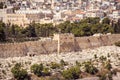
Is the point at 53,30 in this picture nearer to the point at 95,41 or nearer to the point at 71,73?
the point at 95,41

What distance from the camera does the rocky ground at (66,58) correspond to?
33062mm

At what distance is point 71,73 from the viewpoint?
1309 inches

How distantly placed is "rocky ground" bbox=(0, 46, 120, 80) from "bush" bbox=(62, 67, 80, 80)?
2.20 m

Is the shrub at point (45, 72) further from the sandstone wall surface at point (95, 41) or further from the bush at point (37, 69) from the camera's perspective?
the sandstone wall surface at point (95, 41)

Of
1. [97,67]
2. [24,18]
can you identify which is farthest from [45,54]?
[24,18]

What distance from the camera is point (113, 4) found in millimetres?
94562

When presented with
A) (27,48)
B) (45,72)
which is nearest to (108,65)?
(45,72)

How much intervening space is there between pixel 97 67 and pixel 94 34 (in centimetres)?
973

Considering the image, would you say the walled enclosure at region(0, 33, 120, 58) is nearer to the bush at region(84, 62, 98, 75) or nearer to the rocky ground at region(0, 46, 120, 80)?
the rocky ground at region(0, 46, 120, 80)

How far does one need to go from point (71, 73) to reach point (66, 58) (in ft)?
12.8

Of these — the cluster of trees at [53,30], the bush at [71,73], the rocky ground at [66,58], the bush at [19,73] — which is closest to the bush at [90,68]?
the bush at [71,73]

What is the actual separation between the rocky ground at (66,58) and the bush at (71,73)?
2.20m

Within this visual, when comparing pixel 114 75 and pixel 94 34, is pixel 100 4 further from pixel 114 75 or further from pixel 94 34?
pixel 114 75

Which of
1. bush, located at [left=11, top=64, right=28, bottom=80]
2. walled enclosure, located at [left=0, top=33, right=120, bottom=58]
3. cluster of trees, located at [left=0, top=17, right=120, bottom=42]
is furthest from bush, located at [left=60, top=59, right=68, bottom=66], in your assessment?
cluster of trees, located at [left=0, top=17, right=120, bottom=42]
